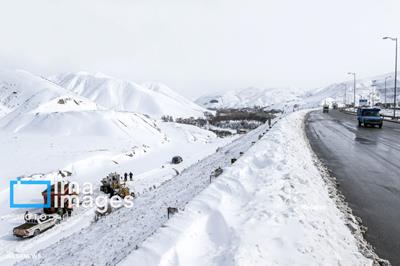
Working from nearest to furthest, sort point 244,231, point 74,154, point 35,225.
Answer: point 244,231 → point 35,225 → point 74,154

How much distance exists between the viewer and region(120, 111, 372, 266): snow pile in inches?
203

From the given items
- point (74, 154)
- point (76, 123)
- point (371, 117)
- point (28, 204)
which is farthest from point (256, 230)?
point (76, 123)

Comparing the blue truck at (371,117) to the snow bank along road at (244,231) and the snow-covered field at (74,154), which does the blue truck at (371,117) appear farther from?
the snow bank along road at (244,231)

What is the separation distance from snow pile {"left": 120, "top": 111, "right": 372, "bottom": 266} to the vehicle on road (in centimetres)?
2022

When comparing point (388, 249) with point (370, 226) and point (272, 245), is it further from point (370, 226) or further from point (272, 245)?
point (272, 245)

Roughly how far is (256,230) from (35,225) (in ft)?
75.8

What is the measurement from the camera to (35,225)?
23.3 meters

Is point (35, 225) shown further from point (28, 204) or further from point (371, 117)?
point (371, 117)

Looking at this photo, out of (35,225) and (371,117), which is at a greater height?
(371,117)

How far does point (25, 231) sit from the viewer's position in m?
22.3

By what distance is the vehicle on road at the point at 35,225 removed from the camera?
22.5m

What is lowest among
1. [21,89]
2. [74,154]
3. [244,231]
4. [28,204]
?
[28,204]

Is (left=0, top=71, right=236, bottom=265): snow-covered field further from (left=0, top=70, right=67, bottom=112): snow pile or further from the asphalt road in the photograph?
(left=0, top=70, right=67, bottom=112): snow pile

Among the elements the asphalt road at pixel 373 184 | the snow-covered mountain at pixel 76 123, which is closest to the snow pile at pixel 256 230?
the asphalt road at pixel 373 184
